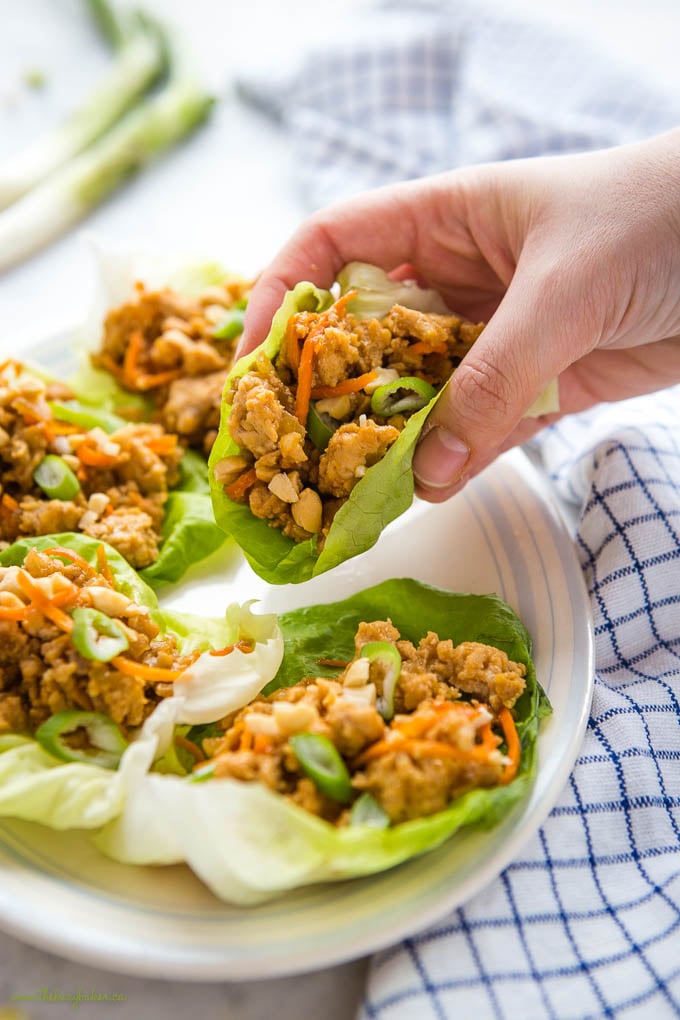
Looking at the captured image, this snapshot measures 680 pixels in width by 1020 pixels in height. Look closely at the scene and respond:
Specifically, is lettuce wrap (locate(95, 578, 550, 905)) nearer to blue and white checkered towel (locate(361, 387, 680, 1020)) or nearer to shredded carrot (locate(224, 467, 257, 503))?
blue and white checkered towel (locate(361, 387, 680, 1020))

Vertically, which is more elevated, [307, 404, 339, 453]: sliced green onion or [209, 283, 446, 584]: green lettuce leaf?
[307, 404, 339, 453]: sliced green onion

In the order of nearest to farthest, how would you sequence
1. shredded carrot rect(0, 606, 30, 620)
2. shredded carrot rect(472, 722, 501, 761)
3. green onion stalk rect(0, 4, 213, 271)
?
shredded carrot rect(472, 722, 501, 761), shredded carrot rect(0, 606, 30, 620), green onion stalk rect(0, 4, 213, 271)

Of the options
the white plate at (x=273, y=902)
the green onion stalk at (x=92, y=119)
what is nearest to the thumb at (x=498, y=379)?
the white plate at (x=273, y=902)

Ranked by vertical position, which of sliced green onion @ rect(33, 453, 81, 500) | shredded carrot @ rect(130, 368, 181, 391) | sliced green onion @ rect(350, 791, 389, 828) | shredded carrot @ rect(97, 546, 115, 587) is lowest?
sliced green onion @ rect(350, 791, 389, 828)

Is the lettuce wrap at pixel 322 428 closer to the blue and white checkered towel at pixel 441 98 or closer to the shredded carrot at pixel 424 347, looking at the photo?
the shredded carrot at pixel 424 347

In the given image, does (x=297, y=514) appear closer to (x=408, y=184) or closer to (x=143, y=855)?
(x=143, y=855)

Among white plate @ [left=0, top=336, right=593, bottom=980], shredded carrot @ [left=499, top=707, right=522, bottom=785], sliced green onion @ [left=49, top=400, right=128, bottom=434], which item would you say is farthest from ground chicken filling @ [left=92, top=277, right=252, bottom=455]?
shredded carrot @ [left=499, top=707, right=522, bottom=785]

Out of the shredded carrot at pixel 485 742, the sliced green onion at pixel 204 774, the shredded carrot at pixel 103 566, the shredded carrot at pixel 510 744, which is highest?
the shredded carrot at pixel 103 566
